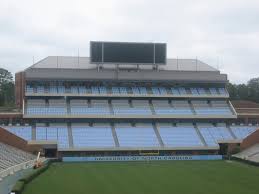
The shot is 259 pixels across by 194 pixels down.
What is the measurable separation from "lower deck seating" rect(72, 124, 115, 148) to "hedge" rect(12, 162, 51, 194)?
7.71 m

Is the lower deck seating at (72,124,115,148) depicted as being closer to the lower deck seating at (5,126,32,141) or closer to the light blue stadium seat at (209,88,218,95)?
the lower deck seating at (5,126,32,141)

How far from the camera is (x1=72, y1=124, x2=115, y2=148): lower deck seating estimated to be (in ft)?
170

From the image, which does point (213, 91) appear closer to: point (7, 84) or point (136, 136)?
point (136, 136)

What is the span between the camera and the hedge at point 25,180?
89.2 feet

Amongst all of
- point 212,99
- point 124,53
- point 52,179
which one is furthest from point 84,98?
point 52,179

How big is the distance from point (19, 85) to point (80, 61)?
824 cm

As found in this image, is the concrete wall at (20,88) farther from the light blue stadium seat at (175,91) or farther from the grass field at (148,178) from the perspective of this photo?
the light blue stadium seat at (175,91)

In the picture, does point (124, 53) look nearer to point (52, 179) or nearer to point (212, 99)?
point (212, 99)

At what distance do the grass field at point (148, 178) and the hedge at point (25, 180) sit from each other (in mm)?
400

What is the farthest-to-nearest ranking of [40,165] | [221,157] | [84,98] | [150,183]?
[84,98]
[221,157]
[40,165]
[150,183]

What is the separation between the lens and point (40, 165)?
42094 mm

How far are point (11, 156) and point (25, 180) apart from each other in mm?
12969

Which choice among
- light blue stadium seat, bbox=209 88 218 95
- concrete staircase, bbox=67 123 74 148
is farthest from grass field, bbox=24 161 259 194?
light blue stadium seat, bbox=209 88 218 95

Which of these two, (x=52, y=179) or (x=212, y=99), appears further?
(x=212, y=99)
